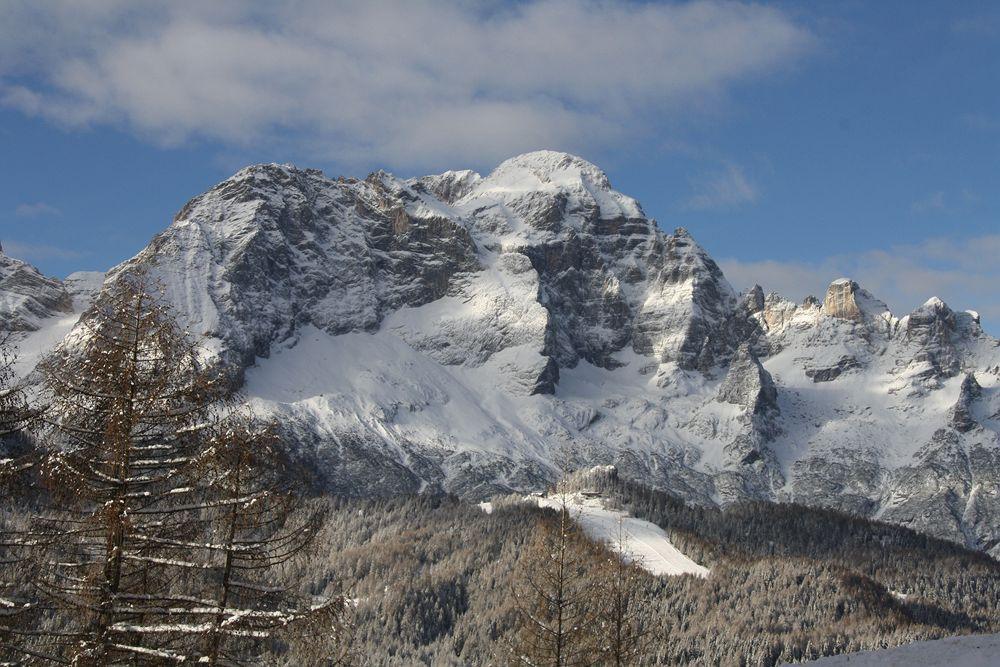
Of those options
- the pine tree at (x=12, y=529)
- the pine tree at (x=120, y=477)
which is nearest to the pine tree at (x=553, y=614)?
the pine tree at (x=120, y=477)

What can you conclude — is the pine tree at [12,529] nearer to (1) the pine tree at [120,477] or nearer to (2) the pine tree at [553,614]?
(1) the pine tree at [120,477]

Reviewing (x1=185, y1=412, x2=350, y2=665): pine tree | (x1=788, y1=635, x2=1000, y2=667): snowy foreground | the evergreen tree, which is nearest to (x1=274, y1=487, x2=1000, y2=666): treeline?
the evergreen tree

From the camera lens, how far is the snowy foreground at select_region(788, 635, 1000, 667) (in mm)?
34281

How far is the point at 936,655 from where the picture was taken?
3584cm

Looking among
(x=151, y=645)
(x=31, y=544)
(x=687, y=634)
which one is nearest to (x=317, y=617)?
(x=151, y=645)

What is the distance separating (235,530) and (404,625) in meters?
163

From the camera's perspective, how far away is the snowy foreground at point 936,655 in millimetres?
34281

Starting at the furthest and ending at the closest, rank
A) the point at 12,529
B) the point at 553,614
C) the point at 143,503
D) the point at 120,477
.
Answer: the point at 553,614 < the point at 143,503 < the point at 120,477 < the point at 12,529

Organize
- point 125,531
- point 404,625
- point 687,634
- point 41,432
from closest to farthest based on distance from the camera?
point 125,531, point 41,432, point 687,634, point 404,625

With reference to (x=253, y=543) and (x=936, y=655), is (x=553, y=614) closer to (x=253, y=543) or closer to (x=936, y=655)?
(x=936, y=655)

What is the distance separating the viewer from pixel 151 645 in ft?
69.7

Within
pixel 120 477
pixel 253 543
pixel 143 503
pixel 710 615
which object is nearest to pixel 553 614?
pixel 253 543

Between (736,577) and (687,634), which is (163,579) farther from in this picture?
(736,577)

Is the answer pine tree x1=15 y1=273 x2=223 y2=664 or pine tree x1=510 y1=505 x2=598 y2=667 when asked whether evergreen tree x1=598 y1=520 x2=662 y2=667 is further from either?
pine tree x1=15 y1=273 x2=223 y2=664
